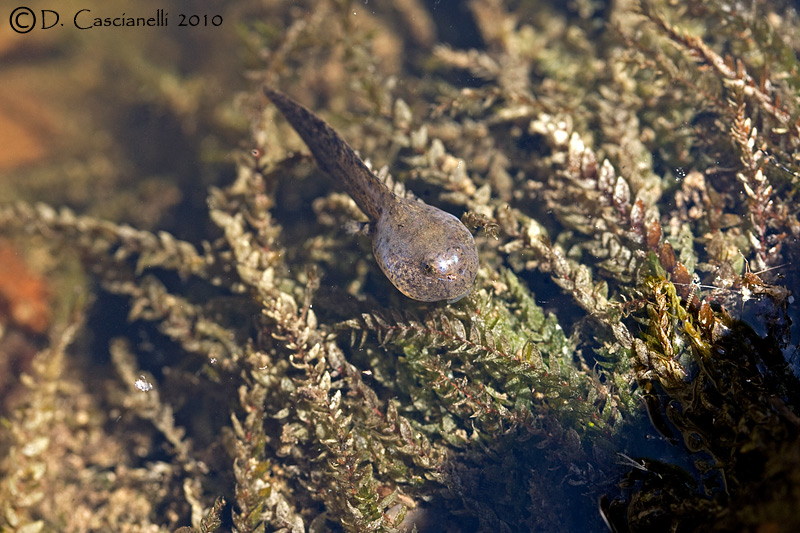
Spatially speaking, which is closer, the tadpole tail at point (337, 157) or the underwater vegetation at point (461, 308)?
the underwater vegetation at point (461, 308)

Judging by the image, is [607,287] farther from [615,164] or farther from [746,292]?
[615,164]

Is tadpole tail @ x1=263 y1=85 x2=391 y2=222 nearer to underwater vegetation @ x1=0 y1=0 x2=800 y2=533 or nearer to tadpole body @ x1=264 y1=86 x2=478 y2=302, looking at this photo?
tadpole body @ x1=264 y1=86 x2=478 y2=302

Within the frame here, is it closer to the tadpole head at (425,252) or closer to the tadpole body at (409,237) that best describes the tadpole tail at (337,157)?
the tadpole body at (409,237)

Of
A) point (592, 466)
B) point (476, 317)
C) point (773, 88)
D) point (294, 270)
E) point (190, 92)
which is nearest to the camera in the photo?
point (592, 466)

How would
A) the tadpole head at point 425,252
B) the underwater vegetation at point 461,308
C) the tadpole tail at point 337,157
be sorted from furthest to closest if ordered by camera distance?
the tadpole tail at point 337,157
the tadpole head at point 425,252
the underwater vegetation at point 461,308

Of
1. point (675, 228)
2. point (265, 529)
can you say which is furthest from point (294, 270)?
point (675, 228)

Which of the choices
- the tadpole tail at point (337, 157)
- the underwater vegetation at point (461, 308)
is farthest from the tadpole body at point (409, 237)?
the underwater vegetation at point (461, 308)
